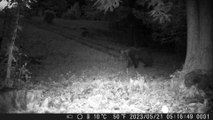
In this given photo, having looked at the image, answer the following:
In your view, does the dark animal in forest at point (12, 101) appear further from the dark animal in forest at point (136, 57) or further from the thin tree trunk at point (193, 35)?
the dark animal in forest at point (136, 57)

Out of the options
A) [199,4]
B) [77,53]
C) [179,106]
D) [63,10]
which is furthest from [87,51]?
[63,10]

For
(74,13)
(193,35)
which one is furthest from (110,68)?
(74,13)

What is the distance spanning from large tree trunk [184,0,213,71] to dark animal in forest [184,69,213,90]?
0.68 m

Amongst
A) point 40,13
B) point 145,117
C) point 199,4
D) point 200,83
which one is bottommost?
point 145,117

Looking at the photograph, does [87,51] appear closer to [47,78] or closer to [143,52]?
Result: [143,52]

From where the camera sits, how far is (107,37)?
97.0 ft

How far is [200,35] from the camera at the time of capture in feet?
41.6

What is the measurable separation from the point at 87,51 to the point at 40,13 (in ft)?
78.6

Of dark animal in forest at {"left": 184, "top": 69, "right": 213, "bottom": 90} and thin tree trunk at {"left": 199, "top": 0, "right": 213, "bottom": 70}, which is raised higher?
thin tree trunk at {"left": 199, "top": 0, "right": 213, "bottom": 70}

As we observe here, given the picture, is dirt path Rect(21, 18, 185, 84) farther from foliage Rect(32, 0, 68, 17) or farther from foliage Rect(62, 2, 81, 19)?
foliage Rect(62, 2, 81, 19)

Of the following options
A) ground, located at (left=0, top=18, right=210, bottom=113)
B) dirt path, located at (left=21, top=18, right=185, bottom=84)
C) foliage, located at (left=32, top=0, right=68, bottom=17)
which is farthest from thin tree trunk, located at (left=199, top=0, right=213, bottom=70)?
foliage, located at (left=32, top=0, right=68, bottom=17)

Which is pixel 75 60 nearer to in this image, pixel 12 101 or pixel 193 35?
pixel 193 35

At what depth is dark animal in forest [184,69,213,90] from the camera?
11315mm

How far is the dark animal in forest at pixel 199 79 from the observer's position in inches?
445
